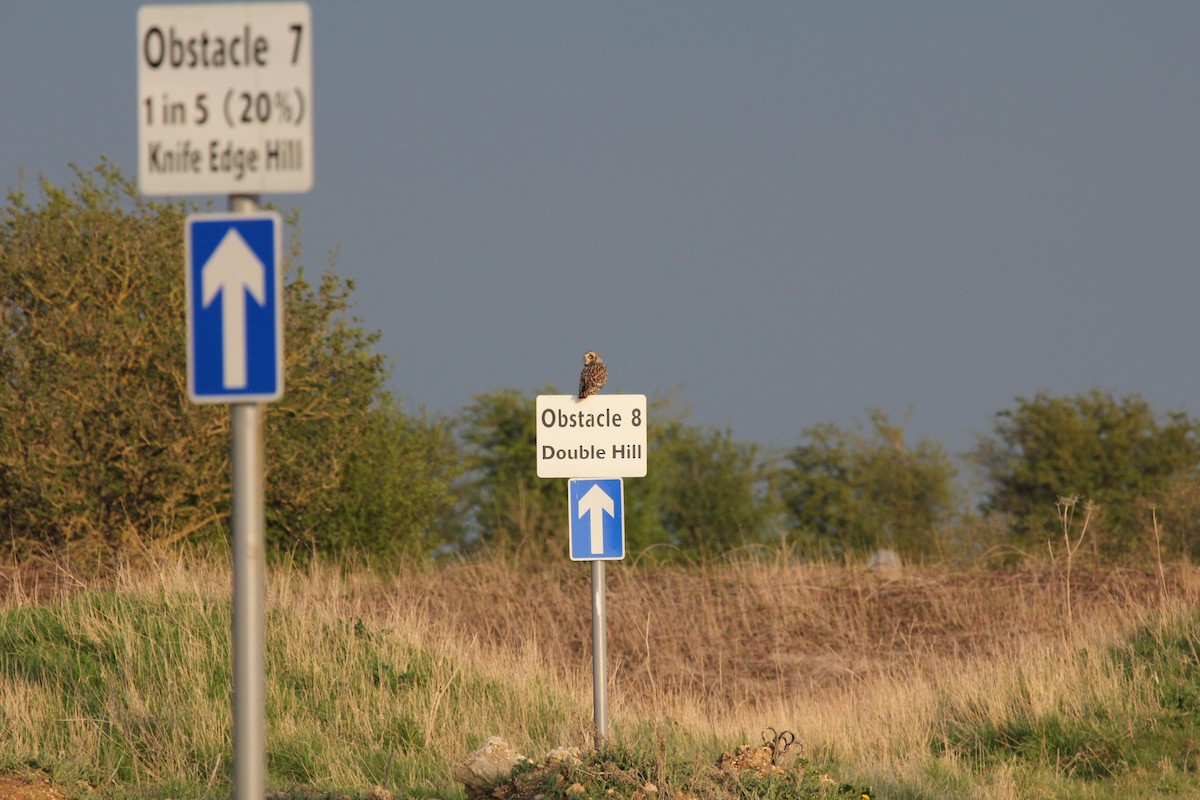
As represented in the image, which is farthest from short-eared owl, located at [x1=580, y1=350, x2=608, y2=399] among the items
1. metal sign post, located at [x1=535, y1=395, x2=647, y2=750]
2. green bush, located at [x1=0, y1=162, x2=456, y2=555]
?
green bush, located at [x1=0, y1=162, x2=456, y2=555]

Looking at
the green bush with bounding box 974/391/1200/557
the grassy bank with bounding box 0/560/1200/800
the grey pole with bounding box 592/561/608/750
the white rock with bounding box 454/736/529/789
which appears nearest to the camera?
the white rock with bounding box 454/736/529/789

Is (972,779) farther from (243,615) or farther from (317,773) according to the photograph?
(243,615)

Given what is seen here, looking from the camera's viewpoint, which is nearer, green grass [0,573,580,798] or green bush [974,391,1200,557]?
green grass [0,573,580,798]

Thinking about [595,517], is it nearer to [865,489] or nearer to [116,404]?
Result: [116,404]

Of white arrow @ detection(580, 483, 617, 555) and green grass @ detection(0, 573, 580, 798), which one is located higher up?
white arrow @ detection(580, 483, 617, 555)

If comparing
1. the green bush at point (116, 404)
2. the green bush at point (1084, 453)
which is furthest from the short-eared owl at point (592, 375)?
the green bush at point (1084, 453)

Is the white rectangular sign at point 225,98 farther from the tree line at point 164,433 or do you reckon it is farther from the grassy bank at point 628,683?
the tree line at point 164,433

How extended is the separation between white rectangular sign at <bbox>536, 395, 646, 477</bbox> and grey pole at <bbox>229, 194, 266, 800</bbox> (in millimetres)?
3855

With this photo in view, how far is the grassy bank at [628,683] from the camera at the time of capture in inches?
358

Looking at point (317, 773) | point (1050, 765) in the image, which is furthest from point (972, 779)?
point (317, 773)

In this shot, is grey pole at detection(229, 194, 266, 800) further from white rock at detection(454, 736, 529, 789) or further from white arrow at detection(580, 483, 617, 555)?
white arrow at detection(580, 483, 617, 555)

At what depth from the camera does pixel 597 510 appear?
7.84m

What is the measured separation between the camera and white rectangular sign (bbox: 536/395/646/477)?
25.5 feet

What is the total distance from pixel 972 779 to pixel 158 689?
6.19m
